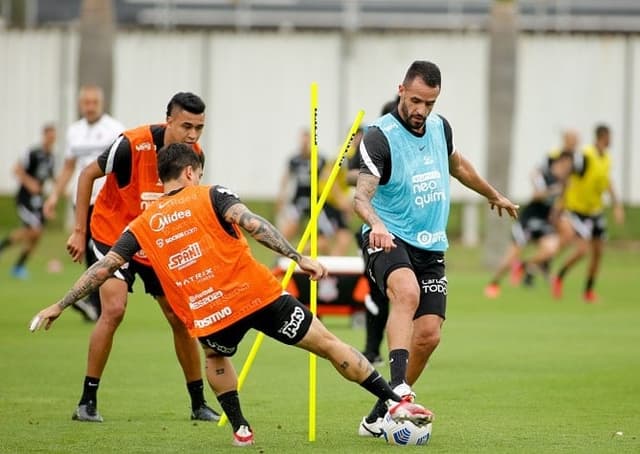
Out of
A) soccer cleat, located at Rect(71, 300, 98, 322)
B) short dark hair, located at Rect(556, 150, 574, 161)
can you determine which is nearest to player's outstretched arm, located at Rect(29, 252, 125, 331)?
soccer cleat, located at Rect(71, 300, 98, 322)

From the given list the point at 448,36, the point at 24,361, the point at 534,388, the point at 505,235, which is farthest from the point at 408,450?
→ the point at 448,36

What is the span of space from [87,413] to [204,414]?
0.78 metres

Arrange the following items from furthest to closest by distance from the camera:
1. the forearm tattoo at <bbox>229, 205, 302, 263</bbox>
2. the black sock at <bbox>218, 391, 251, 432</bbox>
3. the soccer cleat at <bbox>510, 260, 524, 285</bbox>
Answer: the soccer cleat at <bbox>510, 260, 524, 285</bbox>
the black sock at <bbox>218, 391, 251, 432</bbox>
the forearm tattoo at <bbox>229, 205, 302, 263</bbox>

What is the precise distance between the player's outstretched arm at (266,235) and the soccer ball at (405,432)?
3.68 feet

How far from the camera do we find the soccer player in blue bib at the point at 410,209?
9.64 m

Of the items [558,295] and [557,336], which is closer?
[557,336]

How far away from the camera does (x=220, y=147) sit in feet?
118

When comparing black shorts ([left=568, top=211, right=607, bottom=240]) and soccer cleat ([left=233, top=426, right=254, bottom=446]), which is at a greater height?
soccer cleat ([left=233, top=426, right=254, bottom=446])

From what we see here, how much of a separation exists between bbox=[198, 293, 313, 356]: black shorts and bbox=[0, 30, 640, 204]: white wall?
25739mm

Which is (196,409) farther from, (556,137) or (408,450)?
(556,137)

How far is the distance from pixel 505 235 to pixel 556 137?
21.6 feet

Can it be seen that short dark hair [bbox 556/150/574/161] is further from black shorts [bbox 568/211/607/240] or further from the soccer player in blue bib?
the soccer player in blue bib

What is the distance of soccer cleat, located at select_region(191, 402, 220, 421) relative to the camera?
10.5m

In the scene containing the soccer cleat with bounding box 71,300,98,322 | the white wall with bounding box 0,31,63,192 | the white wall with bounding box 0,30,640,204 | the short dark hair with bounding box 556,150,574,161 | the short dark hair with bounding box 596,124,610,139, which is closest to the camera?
the soccer cleat with bounding box 71,300,98,322
